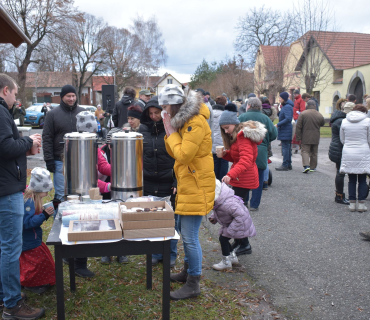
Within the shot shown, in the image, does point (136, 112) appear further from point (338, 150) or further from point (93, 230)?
point (338, 150)

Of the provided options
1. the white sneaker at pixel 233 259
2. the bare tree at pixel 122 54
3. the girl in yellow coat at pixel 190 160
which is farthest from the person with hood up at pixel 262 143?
the bare tree at pixel 122 54

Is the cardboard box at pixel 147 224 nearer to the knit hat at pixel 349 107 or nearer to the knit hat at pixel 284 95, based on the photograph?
the knit hat at pixel 349 107

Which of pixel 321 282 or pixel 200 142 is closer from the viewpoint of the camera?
pixel 200 142

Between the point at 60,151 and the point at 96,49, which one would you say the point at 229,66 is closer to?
the point at 96,49

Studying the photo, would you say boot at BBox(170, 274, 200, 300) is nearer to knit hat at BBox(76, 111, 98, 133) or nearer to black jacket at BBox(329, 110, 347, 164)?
knit hat at BBox(76, 111, 98, 133)

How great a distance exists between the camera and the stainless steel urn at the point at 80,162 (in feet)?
12.4

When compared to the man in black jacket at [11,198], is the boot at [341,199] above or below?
below

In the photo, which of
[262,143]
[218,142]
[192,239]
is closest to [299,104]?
[218,142]

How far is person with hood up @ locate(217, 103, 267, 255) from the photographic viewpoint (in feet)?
16.3

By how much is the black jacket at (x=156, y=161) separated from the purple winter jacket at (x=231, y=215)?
55 cm

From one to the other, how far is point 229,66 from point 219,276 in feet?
141

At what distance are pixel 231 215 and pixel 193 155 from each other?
4.40 feet

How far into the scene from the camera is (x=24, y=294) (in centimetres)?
367

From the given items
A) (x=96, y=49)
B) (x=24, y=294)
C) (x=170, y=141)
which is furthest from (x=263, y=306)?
(x=96, y=49)
